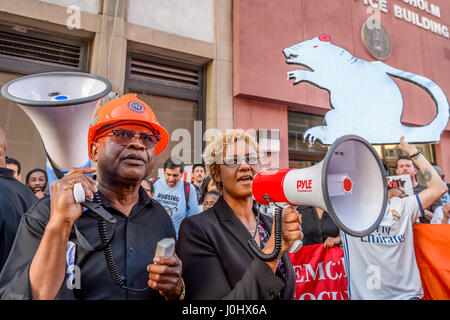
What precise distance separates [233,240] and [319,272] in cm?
221

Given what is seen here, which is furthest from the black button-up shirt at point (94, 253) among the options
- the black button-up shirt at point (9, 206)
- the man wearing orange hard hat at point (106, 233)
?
the black button-up shirt at point (9, 206)

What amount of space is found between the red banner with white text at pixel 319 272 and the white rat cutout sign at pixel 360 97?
4.24 feet

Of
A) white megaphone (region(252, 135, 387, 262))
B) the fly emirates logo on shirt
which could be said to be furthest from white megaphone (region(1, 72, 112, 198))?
the fly emirates logo on shirt

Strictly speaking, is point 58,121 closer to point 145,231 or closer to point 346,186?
point 145,231

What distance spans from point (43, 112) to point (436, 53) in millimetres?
12176

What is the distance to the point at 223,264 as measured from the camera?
57.6 inches

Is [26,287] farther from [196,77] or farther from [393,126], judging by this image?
[196,77]

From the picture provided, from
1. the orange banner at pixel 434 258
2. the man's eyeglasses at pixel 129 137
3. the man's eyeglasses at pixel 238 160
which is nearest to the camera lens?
the man's eyeglasses at pixel 129 137

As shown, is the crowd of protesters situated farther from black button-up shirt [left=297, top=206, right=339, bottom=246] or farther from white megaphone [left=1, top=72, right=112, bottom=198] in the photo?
black button-up shirt [left=297, top=206, right=339, bottom=246]

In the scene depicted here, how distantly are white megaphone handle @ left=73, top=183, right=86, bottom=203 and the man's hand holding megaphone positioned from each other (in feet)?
2.54

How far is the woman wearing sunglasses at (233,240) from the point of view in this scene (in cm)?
121

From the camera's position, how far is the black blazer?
118 cm

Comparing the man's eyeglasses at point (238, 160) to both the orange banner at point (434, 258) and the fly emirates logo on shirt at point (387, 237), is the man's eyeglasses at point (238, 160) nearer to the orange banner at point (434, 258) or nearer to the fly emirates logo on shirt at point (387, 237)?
the fly emirates logo on shirt at point (387, 237)

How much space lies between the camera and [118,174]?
1548 millimetres
